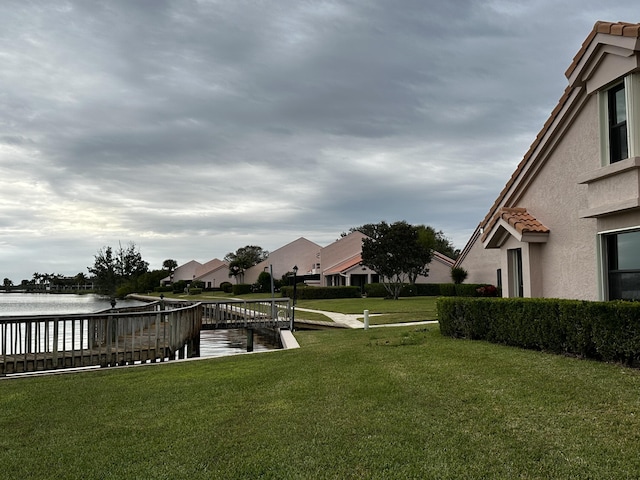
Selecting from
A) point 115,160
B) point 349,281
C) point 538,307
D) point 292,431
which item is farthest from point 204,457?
point 349,281

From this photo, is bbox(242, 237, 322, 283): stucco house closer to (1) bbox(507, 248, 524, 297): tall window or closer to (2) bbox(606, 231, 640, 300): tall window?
(1) bbox(507, 248, 524, 297): tall window

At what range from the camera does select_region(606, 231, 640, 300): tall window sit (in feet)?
30.8

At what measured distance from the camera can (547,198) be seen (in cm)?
1202

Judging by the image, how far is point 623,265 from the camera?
9.72 m

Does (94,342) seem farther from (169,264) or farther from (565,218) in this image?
(169,264)

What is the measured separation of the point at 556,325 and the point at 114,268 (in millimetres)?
87159

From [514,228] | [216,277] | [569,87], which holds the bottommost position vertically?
[216,277]

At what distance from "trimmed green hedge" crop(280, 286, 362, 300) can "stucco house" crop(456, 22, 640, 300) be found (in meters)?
32.4

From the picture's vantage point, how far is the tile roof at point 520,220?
11.8m

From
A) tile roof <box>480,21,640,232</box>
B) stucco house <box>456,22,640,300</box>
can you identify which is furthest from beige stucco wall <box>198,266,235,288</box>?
stucco house <box>456,22,640,300</box>

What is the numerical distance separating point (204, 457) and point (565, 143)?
9.87 meters

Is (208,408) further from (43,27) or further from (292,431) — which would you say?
(43,27)

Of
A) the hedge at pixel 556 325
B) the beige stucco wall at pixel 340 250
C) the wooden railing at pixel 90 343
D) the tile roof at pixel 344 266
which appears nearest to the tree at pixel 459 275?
the tile roof at pixel 344 266

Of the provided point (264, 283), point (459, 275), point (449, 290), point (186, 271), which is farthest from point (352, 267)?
point (186, 271)
